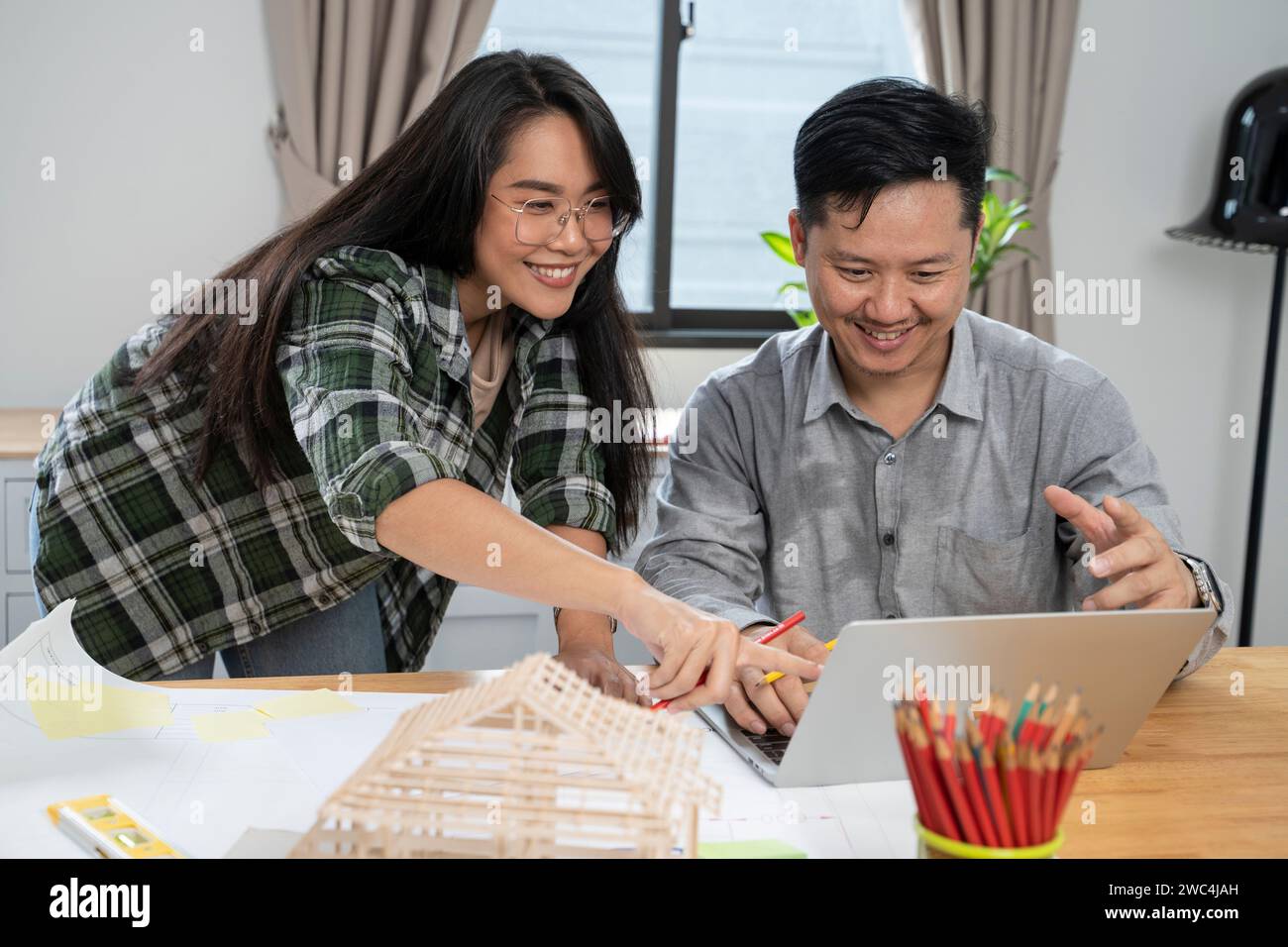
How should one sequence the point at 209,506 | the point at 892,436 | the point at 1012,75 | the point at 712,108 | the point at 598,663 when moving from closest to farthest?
the point at 598,663
the point at 209,506
the point at 892,436
the point at 1012,75
the point at 712,108

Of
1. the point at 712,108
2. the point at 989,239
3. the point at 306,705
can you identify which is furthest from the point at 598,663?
the point at 712,108

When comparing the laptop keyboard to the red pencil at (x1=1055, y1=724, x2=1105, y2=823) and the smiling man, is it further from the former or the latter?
the red pencil at (x1=1055, y1=724, x2=1105, y2=823)

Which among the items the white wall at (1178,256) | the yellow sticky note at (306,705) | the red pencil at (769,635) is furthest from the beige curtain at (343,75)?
the red pencil at (769,635)

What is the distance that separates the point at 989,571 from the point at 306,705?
84cm

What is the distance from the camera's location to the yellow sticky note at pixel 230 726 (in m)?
1.14

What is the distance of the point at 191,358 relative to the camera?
Result: 58.6 inches

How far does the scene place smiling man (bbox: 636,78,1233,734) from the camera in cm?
145

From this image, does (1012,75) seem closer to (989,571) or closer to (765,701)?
(989,571)

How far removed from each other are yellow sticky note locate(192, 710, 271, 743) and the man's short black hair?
85 cm

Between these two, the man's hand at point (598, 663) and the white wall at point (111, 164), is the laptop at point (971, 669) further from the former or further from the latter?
the white wall at point (111, 164)

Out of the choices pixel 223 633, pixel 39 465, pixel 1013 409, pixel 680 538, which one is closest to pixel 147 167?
pixel 39 465

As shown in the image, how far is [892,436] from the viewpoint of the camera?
160cm
